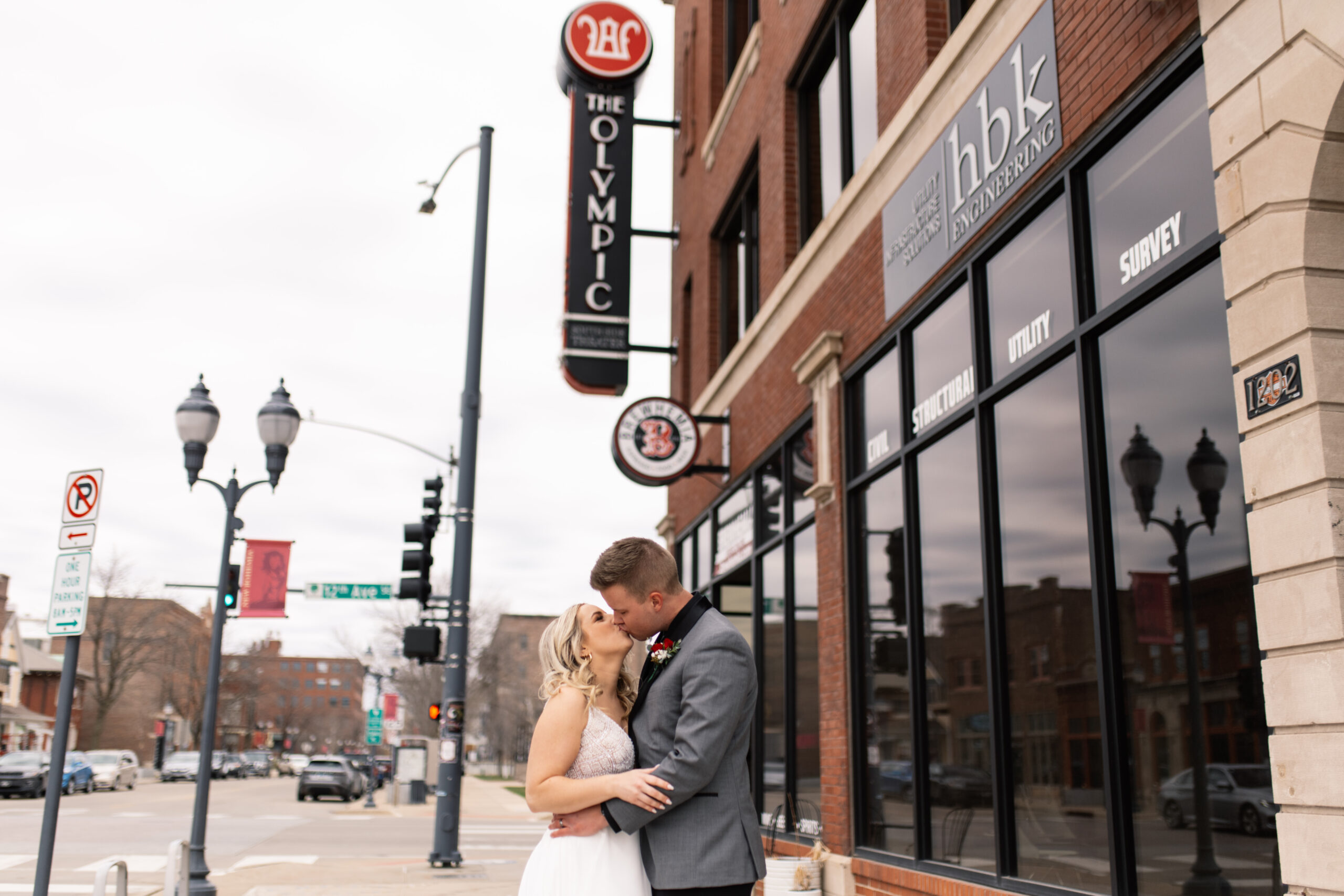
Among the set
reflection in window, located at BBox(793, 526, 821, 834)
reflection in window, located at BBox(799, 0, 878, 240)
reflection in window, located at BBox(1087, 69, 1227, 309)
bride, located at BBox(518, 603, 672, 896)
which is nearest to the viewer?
bride, located at BBox(518, 603, 672, 896)

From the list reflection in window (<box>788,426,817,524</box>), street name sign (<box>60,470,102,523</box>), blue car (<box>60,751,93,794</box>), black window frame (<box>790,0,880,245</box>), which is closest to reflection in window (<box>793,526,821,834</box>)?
reflection in window (<box>788,426,817,524</box>)

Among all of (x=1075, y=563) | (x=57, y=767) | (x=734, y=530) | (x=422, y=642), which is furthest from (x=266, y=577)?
(x=1075, y=563)

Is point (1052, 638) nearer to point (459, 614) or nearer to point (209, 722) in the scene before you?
point (209, 722)

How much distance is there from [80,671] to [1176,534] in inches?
3196

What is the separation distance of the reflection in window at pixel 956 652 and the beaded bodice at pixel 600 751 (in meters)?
3.99

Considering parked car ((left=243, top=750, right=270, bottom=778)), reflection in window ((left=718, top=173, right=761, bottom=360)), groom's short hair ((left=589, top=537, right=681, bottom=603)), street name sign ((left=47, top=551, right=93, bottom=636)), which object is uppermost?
reflection in window ((left=718, top=173, right=761, bottom=360))

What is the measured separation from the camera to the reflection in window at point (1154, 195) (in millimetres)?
5188

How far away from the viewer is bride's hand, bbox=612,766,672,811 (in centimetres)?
338

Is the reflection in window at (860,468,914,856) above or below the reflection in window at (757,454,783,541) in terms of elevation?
below

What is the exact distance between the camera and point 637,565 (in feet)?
11.8

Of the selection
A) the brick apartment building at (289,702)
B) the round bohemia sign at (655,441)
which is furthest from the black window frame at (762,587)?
the brick apartment building at (289,702)

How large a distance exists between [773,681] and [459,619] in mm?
4310

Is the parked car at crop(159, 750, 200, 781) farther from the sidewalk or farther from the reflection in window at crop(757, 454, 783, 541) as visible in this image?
the reflection in window at crop(757, 454, 783, 541)

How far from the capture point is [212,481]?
12.8 metres
